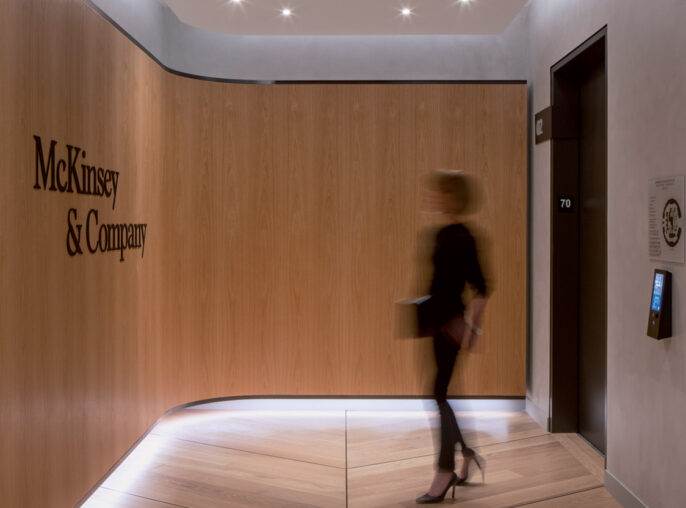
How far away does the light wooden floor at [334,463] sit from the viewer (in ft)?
11.1

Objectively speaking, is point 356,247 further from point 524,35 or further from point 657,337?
point 657,337

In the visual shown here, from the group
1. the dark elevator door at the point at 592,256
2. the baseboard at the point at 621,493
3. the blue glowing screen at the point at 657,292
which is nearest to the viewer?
the blue glowing screen at the point at 657,292

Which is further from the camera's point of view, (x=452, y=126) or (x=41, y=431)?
(x=452, y=126)

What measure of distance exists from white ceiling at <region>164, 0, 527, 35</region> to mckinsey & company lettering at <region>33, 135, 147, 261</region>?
5.03ft

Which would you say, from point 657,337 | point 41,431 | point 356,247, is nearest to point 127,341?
point 41,431

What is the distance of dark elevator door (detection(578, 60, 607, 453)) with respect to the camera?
405cm

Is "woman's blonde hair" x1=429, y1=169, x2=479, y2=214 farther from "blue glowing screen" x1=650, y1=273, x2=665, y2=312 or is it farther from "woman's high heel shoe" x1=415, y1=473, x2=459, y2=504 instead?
"woman's high heel shoe" x1=415, y1=473, x2=459, y2=504

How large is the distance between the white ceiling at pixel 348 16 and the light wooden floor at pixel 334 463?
112 inches

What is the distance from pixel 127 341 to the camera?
3.89 m

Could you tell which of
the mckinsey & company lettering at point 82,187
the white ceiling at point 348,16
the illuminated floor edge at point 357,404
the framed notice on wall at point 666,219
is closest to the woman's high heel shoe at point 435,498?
the framed notice on wall at point 666,219

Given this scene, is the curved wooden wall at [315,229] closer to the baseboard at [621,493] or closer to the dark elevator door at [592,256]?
the dark elevator door at [592,256]

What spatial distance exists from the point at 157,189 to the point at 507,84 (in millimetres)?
2935

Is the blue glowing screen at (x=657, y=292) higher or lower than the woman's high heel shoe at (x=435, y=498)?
higher

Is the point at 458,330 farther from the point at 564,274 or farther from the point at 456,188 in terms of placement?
the point at 564,274
